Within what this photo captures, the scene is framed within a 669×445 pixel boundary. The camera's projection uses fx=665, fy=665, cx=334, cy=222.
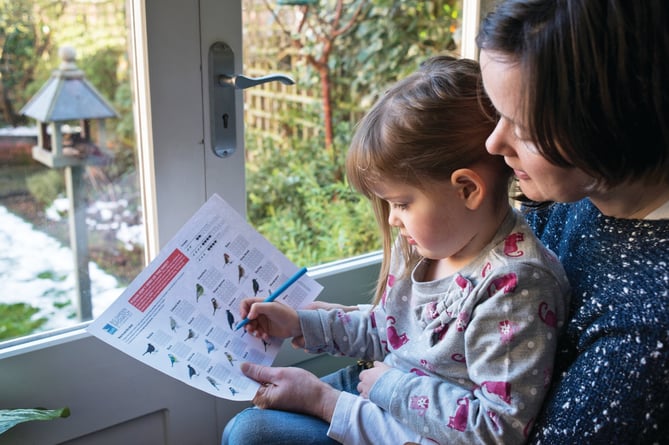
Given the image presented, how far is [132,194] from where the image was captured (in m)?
1.19

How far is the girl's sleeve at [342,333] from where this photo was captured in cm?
113

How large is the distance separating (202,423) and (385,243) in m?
0.54

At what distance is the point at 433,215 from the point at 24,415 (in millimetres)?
671

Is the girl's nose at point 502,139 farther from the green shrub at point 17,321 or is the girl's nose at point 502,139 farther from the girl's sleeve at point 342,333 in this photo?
the green shrub at point 17,321

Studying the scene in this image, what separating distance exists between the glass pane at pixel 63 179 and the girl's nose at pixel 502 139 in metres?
0.63

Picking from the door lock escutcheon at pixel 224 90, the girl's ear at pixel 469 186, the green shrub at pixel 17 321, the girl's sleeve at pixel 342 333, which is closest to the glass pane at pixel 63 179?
the green shrub at pixel 17 321

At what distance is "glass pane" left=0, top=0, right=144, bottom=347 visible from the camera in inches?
40.9

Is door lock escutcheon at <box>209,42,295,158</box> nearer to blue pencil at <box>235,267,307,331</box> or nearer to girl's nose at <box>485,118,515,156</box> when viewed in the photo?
blue pencil at <box>235,267,307,331</box>

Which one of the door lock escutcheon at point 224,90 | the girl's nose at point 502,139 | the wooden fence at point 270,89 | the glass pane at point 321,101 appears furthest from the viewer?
the glass pane at point 321,101

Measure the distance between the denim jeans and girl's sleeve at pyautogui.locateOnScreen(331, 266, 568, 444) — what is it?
0.49 feet

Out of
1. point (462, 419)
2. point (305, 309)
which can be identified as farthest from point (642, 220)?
point (305, 309)

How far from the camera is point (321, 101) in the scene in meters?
1.58

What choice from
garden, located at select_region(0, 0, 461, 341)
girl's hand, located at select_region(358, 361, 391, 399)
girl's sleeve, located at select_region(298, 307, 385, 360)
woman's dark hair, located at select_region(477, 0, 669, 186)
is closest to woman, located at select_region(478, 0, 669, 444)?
woman's dark hair, located at select_region(477, 0, 669, 186)

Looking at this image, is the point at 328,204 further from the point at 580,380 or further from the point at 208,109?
the point at 580,380
